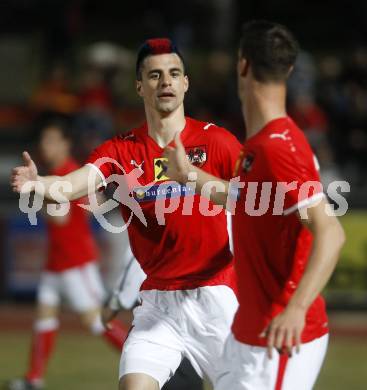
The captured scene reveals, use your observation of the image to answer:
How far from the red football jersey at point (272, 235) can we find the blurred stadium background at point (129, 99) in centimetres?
502

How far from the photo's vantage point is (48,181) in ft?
20.0

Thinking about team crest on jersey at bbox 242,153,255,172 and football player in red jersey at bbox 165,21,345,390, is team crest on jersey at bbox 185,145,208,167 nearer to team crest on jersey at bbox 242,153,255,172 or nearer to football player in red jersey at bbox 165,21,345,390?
football player in red jersey at bbox 165,21,345,390

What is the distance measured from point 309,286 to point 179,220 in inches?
74.6

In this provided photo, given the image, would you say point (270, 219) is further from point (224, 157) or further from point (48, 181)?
point (48, 181)

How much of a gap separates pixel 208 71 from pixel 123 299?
34.7 ft

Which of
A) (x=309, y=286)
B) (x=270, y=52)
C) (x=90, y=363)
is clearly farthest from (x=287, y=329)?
(x=90, y=363)

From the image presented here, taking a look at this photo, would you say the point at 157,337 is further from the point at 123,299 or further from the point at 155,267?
the point at 123,299

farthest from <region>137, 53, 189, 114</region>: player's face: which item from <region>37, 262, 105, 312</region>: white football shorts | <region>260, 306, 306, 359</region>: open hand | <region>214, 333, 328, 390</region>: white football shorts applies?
<region>37, 262, 105, 312</region>: white football shorts

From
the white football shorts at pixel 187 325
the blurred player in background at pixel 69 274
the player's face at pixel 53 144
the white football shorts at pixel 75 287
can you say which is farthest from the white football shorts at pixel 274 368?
the white football shorts at pixel 75 287

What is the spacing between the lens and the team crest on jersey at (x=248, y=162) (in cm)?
489

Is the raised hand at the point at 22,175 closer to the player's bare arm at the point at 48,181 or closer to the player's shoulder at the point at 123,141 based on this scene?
the player's bare arm at the point at 48,181

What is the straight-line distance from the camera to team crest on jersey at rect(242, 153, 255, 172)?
489 centimetres

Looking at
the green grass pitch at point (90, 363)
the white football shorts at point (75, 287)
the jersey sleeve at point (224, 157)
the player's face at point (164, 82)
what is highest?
the player's face at point (164, 82)

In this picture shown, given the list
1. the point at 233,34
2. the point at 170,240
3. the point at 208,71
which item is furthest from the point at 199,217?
the point at 233,34
